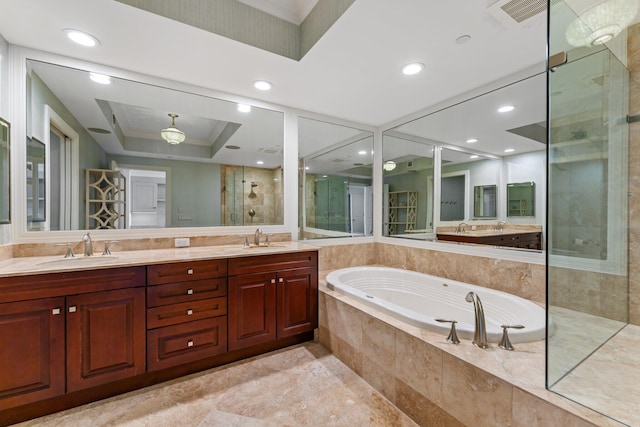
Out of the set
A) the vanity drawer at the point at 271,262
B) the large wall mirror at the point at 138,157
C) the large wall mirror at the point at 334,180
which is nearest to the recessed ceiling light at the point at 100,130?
the large wall mirror at the point at 138,157

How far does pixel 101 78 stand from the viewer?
212cm

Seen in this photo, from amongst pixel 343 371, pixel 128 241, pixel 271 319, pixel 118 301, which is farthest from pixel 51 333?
pixel 343 371

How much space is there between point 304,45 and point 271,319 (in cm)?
217

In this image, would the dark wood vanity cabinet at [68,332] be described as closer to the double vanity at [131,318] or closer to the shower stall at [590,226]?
the double vanity at [131,318]

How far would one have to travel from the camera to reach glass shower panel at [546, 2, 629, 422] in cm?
127

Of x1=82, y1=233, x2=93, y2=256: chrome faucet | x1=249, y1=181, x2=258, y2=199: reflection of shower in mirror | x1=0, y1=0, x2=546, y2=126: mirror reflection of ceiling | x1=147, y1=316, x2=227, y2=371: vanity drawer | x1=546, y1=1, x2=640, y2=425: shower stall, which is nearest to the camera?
x1=546, y1=1, x2=640, y2=425: shower stall

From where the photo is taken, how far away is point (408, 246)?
3133 millimetres

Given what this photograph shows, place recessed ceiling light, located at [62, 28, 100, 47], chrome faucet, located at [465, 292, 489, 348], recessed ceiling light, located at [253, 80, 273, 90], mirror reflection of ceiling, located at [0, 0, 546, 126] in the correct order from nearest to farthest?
chrome faucet, located at [465, 292, 489, 348] → mirror reflection of ceiling, located at [0, 0, 546, 126] → recessed ceiling light, located at [62, 28, 100, 47] → recessed ceiling light, located at [253, 80, 273, 90]

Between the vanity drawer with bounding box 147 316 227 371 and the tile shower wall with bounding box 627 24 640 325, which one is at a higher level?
the tile shower wall with bounding box 627 24 640 325

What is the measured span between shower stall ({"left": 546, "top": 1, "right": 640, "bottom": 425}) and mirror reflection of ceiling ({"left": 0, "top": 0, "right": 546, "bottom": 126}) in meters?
0.43

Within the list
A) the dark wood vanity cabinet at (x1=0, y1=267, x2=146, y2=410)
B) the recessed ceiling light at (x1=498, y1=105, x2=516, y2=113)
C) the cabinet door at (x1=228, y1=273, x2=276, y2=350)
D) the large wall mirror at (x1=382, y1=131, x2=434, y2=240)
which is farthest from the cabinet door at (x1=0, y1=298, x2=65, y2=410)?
the recessed ceiling light at (x1=498, y1=105, x2=516, y2=113)

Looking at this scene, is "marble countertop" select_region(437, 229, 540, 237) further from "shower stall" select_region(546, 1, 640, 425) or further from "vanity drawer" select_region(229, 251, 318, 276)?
"vanity drawer" select_region(229, 251, 318, 276)

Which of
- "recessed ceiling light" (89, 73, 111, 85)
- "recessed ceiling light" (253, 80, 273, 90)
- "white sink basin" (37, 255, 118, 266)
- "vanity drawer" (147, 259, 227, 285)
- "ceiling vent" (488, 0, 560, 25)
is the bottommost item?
"vanity drawer" (147, 259, 227, 285)

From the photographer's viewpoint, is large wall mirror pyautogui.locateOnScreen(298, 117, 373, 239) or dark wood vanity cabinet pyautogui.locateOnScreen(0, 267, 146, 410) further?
large wall mirror pyautogui.locateOnScreen(298, 117, 373, 239)
